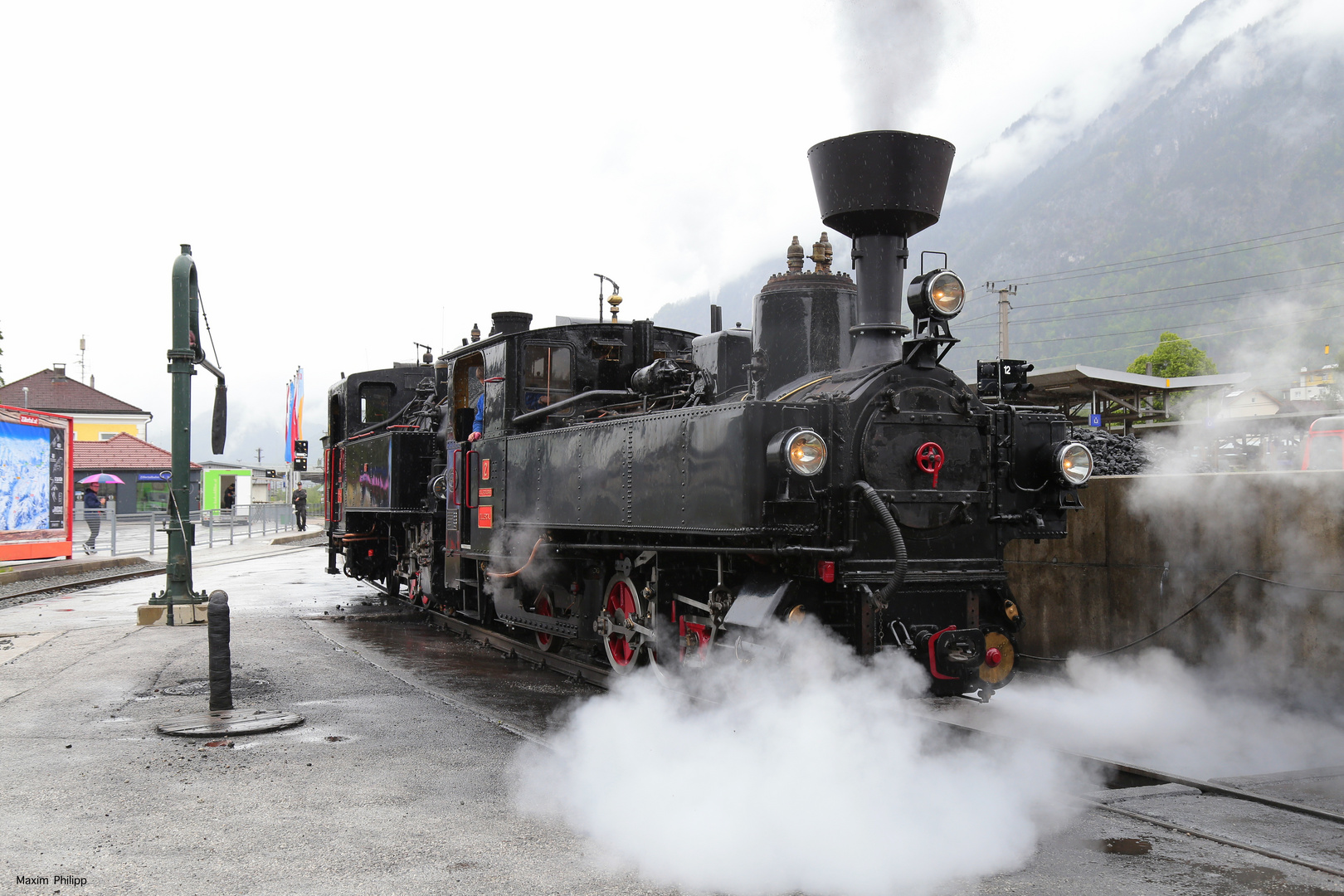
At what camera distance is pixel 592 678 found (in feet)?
26.1

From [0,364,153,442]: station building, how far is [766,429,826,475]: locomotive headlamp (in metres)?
63.5

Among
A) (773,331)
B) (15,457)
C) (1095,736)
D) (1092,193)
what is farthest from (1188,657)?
(1092,193)

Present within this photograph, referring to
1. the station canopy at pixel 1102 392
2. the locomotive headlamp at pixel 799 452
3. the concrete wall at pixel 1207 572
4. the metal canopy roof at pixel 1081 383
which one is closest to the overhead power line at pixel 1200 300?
the station canopy at pixel 1102 392

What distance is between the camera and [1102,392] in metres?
17.5

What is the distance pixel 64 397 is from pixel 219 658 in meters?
66.7

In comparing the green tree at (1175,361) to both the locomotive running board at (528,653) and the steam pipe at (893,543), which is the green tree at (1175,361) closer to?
the locomotive running board at (528,653)

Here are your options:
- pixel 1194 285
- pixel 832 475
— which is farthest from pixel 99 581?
pixel 1194 285

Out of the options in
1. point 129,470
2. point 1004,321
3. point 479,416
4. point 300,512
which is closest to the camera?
point 479,416

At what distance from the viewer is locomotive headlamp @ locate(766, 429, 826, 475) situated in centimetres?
511

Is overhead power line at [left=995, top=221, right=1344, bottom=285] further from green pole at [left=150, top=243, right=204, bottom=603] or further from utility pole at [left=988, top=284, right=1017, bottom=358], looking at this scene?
green pole at [left=150, top=243, right=204, bottom=603]

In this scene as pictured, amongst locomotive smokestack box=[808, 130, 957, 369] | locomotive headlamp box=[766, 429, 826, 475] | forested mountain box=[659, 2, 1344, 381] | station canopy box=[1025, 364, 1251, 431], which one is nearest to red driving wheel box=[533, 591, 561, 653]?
locomotive smokestack box=[808, 130, 957, 369]

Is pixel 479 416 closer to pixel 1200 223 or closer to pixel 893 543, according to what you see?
pixel 893 543

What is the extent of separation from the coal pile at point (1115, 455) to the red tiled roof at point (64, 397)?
6236cm

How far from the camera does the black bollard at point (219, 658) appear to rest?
675 centimetres
